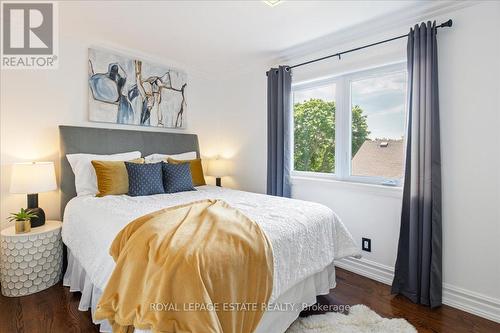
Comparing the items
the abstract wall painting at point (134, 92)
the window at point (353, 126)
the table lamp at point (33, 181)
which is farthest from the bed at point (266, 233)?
the window at point (353, 126)

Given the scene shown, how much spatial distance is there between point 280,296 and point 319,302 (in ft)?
2.29

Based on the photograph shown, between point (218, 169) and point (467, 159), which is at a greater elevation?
point (467, 159)

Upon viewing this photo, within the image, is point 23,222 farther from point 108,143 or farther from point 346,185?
point 346,185

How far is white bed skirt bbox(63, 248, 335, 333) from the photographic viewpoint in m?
1.57

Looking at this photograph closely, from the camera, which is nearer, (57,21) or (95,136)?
(57,21)

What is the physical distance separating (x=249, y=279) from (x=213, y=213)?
50cm

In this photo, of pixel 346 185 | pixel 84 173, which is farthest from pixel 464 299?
pixel 84 173

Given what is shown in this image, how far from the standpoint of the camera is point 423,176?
2.16m

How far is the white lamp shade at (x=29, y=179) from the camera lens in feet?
7.14

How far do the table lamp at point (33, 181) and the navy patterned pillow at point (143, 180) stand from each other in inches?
25.5

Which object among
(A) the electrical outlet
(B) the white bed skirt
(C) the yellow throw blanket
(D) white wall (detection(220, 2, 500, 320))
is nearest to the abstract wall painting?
(B) the white bed skirt

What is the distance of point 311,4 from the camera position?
215 cm

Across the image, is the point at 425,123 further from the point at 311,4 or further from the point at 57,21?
the point at 57,21

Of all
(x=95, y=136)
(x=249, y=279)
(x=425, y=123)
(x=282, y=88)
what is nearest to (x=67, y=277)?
(x=95, y=136)
